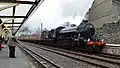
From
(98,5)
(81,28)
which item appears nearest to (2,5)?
(81,28)

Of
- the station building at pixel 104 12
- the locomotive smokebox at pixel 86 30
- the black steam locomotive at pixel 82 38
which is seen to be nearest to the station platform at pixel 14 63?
the black steam locomotive at pixel 82 38

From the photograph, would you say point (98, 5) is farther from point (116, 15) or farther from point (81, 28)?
point (81, 28)

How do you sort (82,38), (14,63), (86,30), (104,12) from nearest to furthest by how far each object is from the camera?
(14,63) < (86,30) < (82,38) < (104,12)

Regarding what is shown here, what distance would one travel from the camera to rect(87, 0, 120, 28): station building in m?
33.0

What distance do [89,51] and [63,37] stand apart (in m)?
6.68

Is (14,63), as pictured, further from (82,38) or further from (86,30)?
(82,38)

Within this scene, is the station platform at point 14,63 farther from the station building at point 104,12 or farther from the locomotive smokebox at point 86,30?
the station building at point 104,12

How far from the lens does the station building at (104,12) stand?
33.0m

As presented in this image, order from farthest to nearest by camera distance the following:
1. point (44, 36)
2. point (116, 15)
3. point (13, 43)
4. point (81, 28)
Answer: point (44, 36), point (116, 15), point (81, 28), point (13, 43)

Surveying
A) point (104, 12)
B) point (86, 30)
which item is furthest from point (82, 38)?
point (104, 12)

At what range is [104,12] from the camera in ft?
120

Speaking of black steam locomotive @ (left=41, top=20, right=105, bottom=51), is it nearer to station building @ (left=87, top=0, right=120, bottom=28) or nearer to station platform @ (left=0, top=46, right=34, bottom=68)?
station platform @ (left=0, top=46, right=34, bottom=68)

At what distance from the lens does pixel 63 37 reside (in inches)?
1146

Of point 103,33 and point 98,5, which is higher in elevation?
point 98,5
